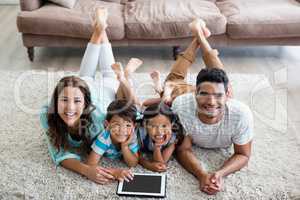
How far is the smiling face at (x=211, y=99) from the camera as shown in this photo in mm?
1789

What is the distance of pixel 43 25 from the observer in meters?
3.00

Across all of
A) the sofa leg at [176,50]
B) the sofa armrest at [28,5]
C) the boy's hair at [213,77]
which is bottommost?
the sofa leg at [176,50]

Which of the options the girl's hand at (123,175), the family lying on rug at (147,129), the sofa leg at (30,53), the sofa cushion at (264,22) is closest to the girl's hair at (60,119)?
the family lying on rug at (147,129)

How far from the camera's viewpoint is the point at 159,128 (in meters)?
1.89

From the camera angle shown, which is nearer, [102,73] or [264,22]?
[102,73]

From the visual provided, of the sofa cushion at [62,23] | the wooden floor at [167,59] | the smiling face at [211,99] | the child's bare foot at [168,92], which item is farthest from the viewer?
the wooden floor at [167,59]

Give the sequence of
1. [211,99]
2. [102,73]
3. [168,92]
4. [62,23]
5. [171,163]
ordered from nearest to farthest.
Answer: [211,99], [171,163], [168,92], [102,73], [62,23]

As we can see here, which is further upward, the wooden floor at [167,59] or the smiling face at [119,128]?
the smiling face at [119,128]

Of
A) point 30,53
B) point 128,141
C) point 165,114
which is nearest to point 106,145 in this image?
point 128,141

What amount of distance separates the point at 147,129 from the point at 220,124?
0.37 metres

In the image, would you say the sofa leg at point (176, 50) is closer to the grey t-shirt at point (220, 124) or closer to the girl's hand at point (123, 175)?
the grey t-shirt at point (220, 124)

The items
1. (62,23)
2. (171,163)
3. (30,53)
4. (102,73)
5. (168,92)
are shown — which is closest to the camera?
(171,163)

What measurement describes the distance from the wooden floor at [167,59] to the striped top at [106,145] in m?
1.23

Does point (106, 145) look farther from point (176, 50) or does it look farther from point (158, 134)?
point (176, 50)
